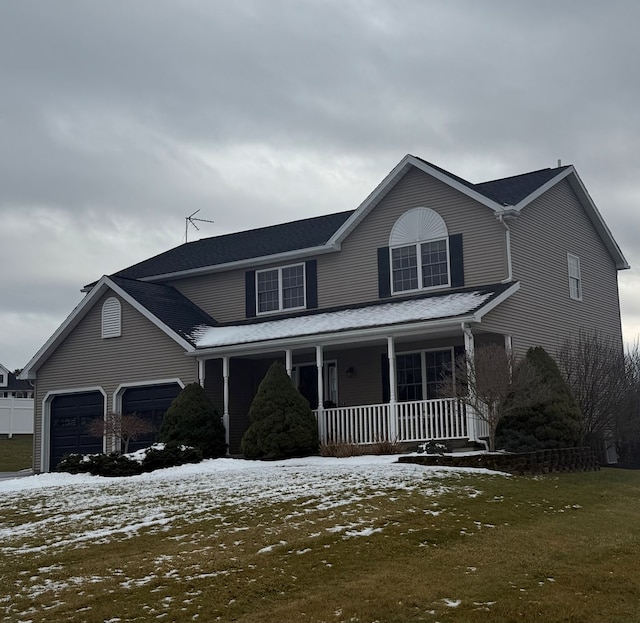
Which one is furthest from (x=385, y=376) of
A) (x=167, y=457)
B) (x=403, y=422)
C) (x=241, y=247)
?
(x=241, y=247)

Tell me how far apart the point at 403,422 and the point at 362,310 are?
3.80 meters

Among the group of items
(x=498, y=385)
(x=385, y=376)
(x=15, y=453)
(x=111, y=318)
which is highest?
(x=111, y=318)

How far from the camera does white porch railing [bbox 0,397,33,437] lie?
45.7 metres

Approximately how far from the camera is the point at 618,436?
23984 millimetres

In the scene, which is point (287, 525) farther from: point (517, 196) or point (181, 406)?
point (517, 196)

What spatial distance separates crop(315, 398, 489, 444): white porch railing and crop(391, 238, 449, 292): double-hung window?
3.50m

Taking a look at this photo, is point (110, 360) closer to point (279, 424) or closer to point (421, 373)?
point (279, 424)

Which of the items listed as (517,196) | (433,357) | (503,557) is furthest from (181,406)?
(503,557)

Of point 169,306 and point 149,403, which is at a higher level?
point 169,306

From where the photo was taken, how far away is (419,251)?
24531 mm

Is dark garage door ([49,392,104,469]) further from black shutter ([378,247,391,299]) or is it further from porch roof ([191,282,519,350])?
black shutter ([378,247,391,299])

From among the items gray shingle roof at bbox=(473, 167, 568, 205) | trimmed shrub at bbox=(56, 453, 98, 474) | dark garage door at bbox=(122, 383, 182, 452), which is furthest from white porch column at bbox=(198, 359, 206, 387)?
gray shingle roof at bbox=(473, 167, 568, 205)

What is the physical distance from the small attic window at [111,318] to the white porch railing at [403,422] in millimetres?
7445

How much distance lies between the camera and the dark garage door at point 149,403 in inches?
1032
